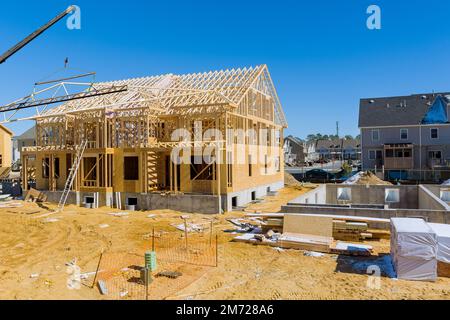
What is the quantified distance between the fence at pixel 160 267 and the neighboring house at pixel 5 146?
37030 millimetres

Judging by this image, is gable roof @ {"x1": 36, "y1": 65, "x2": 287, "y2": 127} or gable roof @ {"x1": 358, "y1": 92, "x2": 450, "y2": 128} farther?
gable roof @ {"x1": 358, "y1": 92, "x2": 450, "y2": 128}

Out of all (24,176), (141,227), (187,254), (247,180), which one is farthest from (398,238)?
(24,176)

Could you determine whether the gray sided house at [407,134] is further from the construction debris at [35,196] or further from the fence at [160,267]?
the construction debris at [35,196]

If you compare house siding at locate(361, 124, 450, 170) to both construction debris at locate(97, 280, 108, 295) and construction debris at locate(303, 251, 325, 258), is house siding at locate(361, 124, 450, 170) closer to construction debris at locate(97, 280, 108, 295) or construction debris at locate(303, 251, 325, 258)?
construction debris at locate(303, 251, 325, 258)

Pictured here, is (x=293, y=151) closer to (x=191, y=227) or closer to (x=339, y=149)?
(x=339, y=149)

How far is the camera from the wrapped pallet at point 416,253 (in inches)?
388

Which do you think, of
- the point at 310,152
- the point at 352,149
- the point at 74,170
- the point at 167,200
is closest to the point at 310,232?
the point at 167,200

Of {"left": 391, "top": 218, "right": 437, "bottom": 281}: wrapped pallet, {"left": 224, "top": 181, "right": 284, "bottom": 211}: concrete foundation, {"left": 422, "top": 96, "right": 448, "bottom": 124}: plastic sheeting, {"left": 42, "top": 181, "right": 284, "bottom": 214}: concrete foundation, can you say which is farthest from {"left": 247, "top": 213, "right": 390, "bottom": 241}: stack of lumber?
{"left": 422, "top": 96, "right": 448, "bottom": 124}: plastic sheeting

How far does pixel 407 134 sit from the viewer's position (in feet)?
133

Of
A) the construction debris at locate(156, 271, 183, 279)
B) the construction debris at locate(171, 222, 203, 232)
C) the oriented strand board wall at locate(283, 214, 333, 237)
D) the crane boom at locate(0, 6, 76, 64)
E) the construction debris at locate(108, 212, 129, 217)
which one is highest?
the crane boom at locate(0, 6, 76, 64)

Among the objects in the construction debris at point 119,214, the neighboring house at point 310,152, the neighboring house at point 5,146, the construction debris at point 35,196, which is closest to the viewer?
the construction debris at point 119,214

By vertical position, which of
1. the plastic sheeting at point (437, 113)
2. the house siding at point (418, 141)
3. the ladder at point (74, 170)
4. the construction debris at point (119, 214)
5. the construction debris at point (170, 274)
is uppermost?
the plastic sheeting at point (437, 113)

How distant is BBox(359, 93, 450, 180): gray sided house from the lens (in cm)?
3906

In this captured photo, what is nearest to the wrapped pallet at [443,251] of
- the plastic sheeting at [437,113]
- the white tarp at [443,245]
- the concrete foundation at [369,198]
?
the white tarp at [443,245]
